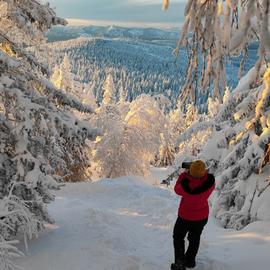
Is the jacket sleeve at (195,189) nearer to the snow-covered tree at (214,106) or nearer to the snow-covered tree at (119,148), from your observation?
the snow-covered tree at (214,106)

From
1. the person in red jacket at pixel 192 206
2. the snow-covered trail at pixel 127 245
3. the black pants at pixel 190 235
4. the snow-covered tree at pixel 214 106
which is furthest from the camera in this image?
the snow-covered trail at pixel 127 245

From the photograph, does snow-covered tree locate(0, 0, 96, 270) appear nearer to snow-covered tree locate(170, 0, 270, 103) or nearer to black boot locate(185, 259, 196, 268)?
black boot locate(185, 259, 196, 268)

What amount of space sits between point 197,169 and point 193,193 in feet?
1.15

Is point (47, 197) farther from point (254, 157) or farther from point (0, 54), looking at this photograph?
point (254, 157)

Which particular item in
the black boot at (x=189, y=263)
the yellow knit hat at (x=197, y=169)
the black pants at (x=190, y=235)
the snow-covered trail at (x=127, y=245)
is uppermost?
the yellow knit hat at (x=197, y=169)

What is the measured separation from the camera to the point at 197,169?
609cm

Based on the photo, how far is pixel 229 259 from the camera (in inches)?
263

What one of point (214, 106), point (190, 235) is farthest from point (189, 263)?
point (214, 106)

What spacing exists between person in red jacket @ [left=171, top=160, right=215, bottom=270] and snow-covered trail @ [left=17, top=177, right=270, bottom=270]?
0.35 meters

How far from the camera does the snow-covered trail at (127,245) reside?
654 centimetres

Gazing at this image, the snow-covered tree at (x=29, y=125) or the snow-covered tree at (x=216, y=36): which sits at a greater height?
the snow-covered tree at (x=216, y=36)

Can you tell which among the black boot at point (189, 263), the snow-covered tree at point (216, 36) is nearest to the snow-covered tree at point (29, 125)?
the black boot at point (189, 263)

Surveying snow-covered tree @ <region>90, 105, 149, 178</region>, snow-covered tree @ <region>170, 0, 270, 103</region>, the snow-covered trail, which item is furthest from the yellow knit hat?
snow-covered tree @ <region>90, 105, 149, 178</region>

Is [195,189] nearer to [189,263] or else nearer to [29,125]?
[189,263]
